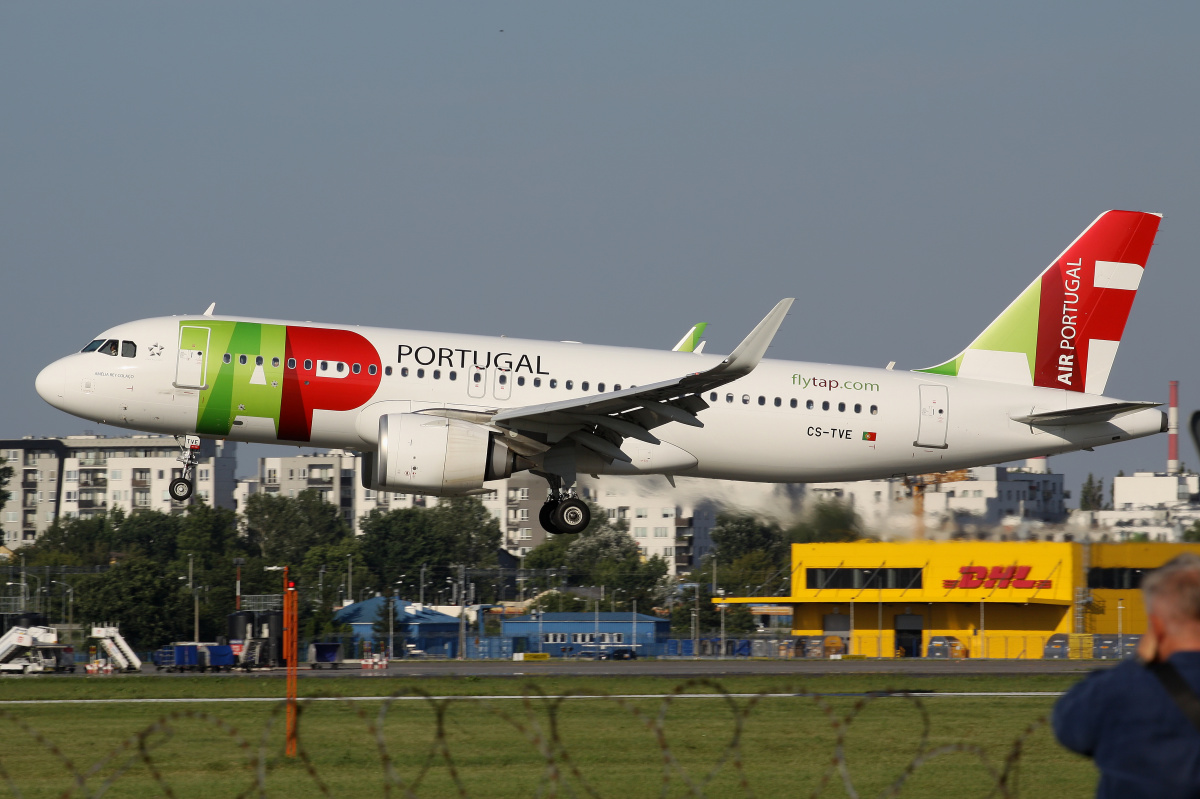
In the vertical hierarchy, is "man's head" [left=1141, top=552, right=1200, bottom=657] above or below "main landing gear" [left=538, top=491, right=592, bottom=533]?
below

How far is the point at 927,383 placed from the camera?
29547 mm

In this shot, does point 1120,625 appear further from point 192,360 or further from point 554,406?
point 192,360

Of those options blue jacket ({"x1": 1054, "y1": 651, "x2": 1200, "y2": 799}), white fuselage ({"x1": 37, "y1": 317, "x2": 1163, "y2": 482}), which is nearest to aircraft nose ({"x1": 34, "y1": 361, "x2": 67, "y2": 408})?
white fuselage ({"x1": 37, "y1": 317, "x2": 1163, "y2": 482})

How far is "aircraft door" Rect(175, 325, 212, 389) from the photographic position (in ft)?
85.9

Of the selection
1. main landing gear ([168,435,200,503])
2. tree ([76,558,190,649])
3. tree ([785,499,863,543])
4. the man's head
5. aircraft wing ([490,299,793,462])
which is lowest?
tree ([76,558,190,649])

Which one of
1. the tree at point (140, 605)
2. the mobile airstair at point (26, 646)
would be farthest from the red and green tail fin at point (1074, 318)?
the tree at point (140, 605)

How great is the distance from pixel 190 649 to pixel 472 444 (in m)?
19.5

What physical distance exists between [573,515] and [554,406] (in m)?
3.12

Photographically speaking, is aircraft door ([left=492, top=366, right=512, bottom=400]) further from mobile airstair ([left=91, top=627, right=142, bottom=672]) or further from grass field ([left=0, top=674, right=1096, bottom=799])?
mobile airstair ([left=91, top=627, right=142, bottom=672])

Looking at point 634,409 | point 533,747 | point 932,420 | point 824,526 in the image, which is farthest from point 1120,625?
point 533,747

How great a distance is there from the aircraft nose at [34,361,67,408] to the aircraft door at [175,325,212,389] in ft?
8.83

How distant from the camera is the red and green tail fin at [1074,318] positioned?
31016mm

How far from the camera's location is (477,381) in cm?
2698

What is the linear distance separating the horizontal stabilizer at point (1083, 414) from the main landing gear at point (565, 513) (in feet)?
32.2
